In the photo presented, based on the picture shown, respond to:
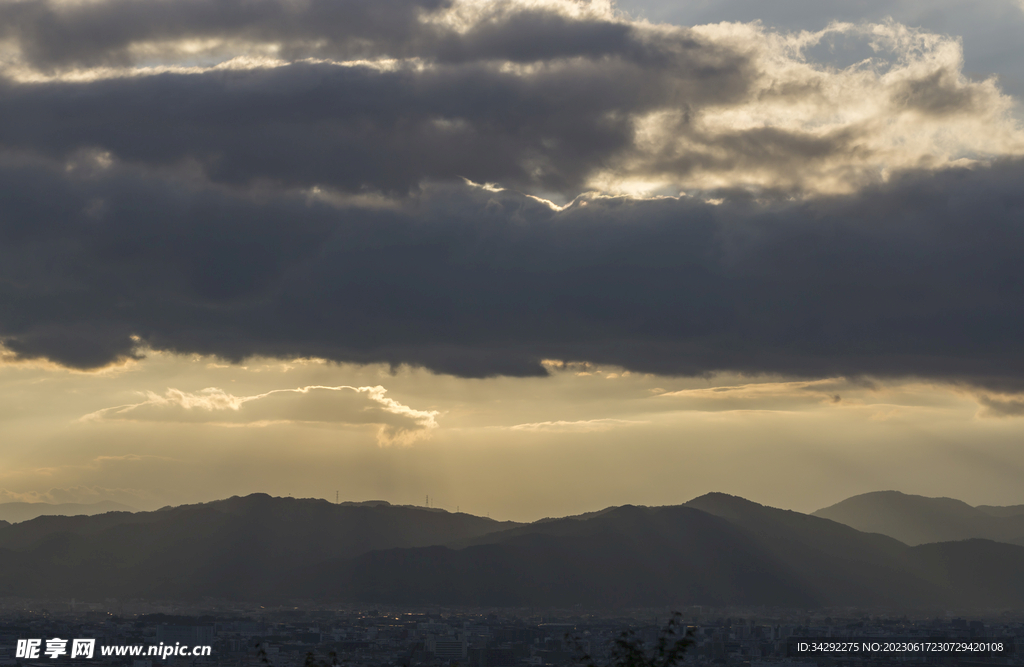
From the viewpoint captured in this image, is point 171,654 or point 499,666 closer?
point 171,654

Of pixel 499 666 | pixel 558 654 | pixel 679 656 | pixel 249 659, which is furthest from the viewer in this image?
pixel 558 654

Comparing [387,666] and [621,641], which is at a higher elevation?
[621,641]

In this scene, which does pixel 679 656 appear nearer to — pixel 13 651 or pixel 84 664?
pixel 84 664

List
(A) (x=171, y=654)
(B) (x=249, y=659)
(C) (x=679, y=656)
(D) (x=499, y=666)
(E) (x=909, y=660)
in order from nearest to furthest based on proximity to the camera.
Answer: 1. (C) (x=679, y=656)
2. (A) (x=171, y=654)
3. (B) (x=249, y=659)
4. (D) (x=499, y=666)
5. (E) (x=909, y=660)

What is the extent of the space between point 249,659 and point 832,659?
116 m

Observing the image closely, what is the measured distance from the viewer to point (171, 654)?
128m

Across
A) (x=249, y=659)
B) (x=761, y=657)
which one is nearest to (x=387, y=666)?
(x=249, y=659)

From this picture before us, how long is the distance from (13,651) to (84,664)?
89.7 ft

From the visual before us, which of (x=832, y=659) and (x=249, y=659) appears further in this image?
(x=832, y=659)

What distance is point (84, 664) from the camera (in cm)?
13388

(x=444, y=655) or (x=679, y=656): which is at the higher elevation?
(x=679, y=656)

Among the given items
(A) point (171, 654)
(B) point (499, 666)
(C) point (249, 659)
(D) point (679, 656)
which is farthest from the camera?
(B) point (499, 666)

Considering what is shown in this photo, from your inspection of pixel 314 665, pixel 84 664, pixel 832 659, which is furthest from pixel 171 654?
pixel 832 659

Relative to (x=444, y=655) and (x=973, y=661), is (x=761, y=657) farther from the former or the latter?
(x=444, y=655)
